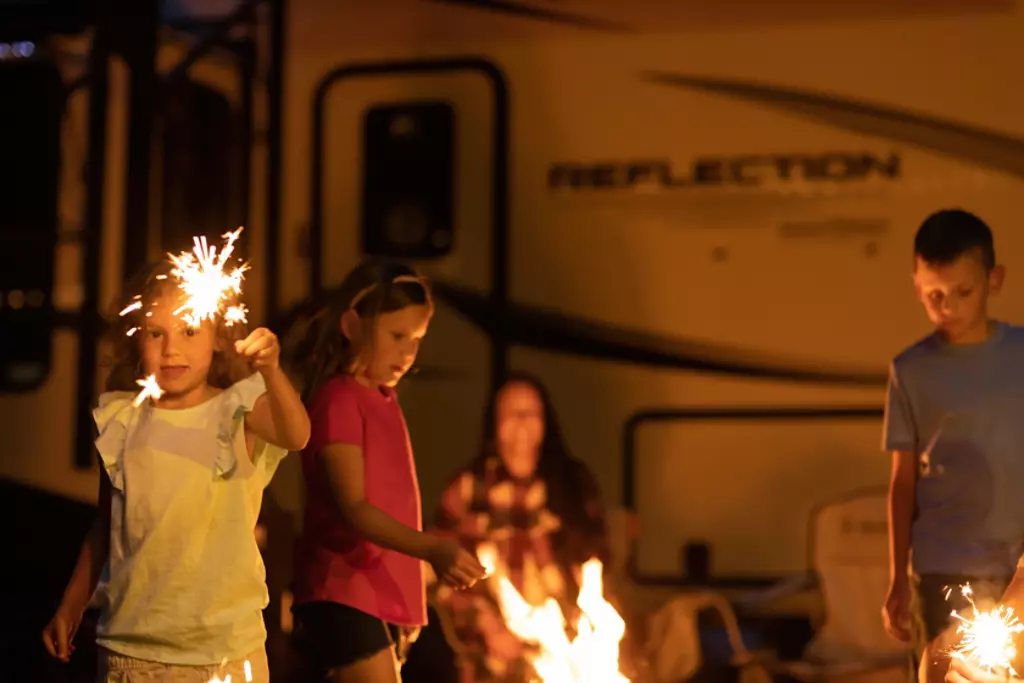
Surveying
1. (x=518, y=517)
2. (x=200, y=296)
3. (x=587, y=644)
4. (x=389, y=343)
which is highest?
(x=200, y=296)

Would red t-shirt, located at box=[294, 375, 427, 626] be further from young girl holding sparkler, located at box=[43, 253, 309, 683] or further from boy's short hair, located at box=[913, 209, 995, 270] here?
boy's short hair, located at box=[913, 209, 995, 270]

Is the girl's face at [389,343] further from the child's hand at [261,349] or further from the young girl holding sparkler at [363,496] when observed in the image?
the child's hand at [261,349]

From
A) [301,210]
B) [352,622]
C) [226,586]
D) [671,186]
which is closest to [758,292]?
[671,186]

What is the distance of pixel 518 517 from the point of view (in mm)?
4629

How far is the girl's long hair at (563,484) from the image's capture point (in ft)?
15.0

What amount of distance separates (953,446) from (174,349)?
2076 mm

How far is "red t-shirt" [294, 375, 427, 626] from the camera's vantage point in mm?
2980

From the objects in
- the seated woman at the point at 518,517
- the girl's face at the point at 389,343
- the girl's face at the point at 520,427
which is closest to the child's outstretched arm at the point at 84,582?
the girl's face at the point at 389,343

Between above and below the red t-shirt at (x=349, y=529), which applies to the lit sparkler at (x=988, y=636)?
below

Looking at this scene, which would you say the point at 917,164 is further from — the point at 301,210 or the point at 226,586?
the point at 226,586

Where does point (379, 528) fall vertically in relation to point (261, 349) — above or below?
below

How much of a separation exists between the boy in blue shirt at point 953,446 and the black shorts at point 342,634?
1.48 m

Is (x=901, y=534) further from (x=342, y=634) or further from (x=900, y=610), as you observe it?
(x=342, y=634)

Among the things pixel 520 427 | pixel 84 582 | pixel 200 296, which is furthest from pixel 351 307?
pixel 520 427
